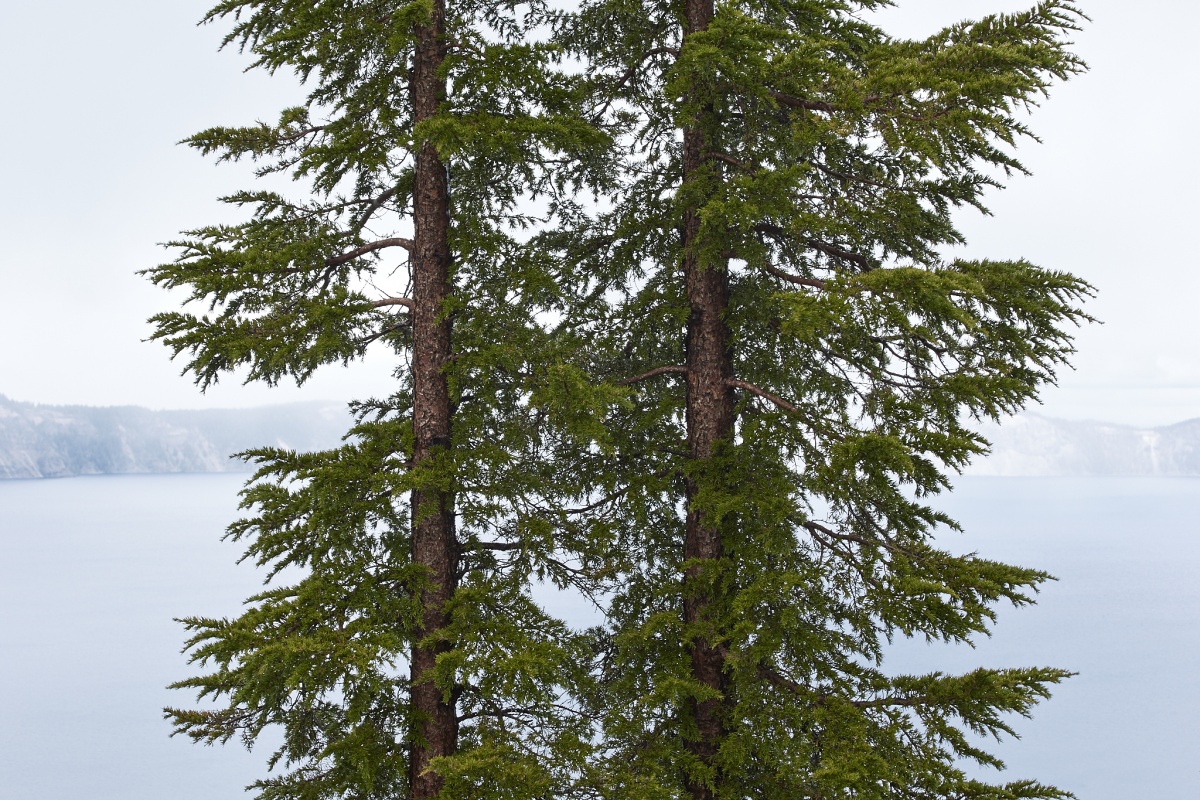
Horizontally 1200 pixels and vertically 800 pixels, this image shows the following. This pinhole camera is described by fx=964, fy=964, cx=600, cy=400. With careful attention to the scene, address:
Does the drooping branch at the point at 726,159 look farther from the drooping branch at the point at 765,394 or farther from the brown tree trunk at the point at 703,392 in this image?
the drooping branch at the point at 765,394

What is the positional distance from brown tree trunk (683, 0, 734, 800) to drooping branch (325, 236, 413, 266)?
2.58 m

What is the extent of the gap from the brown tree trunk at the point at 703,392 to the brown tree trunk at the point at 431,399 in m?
2.24

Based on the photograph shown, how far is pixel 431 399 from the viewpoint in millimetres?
8477

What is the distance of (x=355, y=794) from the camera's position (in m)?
8.75

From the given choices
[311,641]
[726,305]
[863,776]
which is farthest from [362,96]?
[863,776]

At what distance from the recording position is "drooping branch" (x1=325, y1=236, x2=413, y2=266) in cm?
870

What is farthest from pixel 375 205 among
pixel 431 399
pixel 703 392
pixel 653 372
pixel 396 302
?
pixel 703 392

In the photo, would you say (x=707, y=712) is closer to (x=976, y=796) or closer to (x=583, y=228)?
(x=976, y=796)

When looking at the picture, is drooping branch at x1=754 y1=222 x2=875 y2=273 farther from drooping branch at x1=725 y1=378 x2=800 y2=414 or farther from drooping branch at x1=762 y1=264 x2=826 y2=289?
drooping branch at x1=725 y1=378 x2=800 y2=414

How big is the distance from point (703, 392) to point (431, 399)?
2.58m

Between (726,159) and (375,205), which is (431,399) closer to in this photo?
(375,205)

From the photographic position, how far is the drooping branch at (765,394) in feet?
28.5

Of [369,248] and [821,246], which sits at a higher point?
[369,248]

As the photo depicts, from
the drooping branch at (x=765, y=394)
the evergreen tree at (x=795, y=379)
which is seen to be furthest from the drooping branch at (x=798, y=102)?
the drooping branch at (x=765, y=394)
